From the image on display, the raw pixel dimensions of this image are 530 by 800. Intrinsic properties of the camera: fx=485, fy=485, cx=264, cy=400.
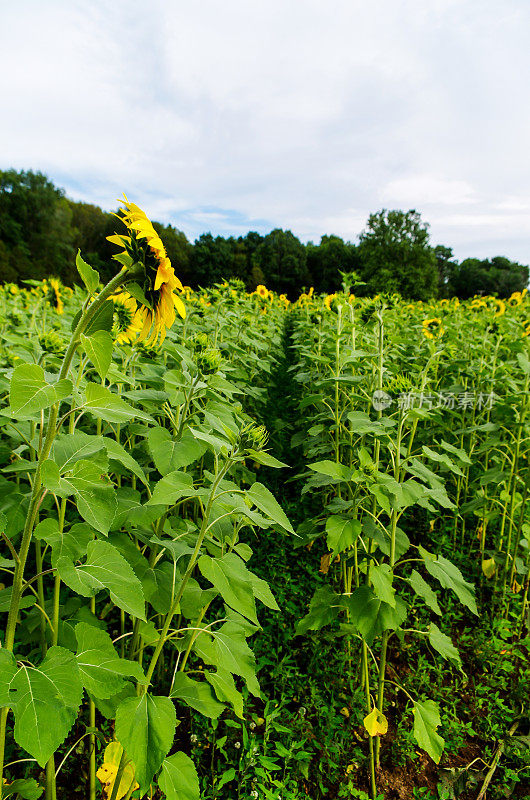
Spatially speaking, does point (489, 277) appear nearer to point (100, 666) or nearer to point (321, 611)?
point (321, 611)

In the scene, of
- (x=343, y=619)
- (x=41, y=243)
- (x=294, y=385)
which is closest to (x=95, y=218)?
(x=41, y=243)

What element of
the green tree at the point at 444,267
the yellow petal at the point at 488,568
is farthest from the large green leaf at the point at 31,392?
the green tree at the point at 444,267

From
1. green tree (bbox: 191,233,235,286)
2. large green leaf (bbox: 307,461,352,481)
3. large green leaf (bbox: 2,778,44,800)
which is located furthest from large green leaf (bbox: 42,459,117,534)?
green tree (bbox: 191,233,235,286)

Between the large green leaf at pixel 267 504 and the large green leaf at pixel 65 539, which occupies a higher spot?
the large green leaf at pixel 267 504

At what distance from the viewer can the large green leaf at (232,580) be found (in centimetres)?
111

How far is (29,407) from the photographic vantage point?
33.9 inches

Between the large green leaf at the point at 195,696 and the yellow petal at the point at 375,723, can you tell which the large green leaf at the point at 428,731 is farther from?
the large green leaf at the point at 195,696

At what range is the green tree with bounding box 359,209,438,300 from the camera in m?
36.7

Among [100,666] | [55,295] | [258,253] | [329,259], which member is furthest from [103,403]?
[329,259]

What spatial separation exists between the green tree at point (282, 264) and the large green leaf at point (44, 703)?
1455 inches

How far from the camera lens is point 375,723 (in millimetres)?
1750

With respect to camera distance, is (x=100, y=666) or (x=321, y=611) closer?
(x=100, y=666)

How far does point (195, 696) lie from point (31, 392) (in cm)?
94

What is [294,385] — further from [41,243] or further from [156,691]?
[41,243]
